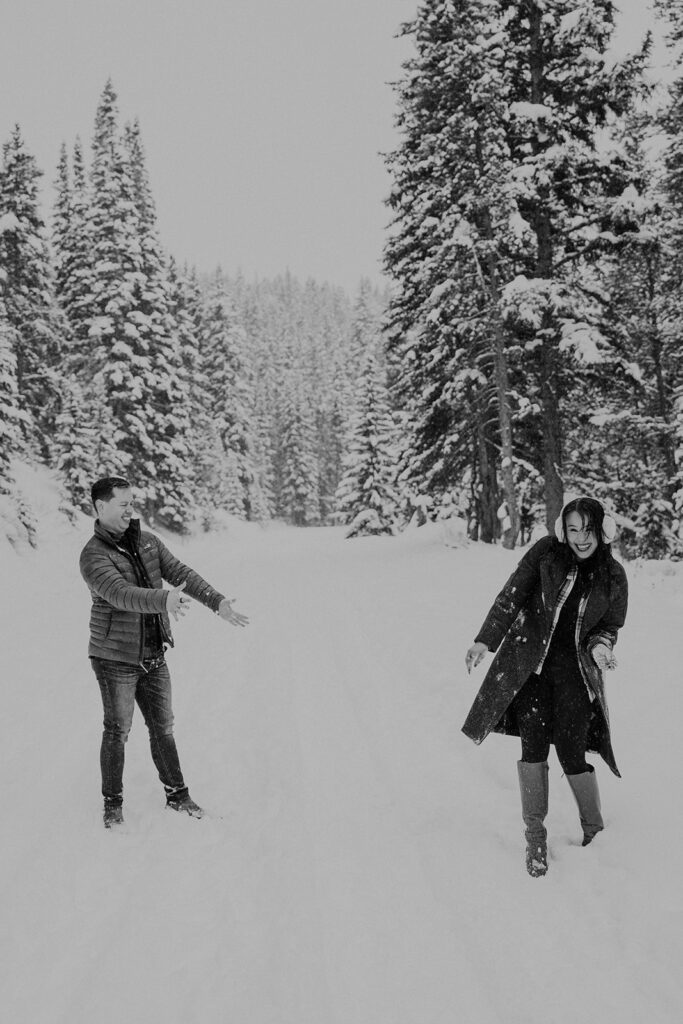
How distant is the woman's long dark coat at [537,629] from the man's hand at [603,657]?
0.06m

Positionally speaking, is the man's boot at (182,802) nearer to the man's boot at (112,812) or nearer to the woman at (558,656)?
the man's boot at (112,812)

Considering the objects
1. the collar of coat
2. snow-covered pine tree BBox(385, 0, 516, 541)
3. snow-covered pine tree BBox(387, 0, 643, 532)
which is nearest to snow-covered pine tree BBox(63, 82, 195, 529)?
snow-covered pine tree BBox(385, 0, 516, 541)

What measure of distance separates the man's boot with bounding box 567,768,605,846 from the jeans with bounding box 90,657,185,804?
2829 millimetres

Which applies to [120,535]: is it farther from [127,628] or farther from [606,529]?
[606,529]

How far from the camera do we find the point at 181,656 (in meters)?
9.09

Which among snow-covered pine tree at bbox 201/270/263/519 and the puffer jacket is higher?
snow-covered pine tree at bbox 201/270/263/519

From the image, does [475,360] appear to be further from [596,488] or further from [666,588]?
[666,588]

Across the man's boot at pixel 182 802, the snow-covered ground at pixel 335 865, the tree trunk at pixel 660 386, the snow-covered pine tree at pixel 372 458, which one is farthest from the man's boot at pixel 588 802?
the snow-covered pine tree at pixel 372 458

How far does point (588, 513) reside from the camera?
352 centimetres

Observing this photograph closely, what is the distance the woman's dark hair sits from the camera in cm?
351

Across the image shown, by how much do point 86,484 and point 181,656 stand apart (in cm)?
1563

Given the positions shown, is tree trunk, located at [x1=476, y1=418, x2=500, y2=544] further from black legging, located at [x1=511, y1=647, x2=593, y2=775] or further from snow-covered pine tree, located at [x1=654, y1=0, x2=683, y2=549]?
black legging, located at [x1=511, y1=647, x2=593, y2=775]

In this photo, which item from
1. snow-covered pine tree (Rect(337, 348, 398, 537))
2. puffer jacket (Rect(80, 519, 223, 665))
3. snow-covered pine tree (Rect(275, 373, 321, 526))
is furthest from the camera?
snow-covered pine tree (Rect(275, 373, 321, 526))

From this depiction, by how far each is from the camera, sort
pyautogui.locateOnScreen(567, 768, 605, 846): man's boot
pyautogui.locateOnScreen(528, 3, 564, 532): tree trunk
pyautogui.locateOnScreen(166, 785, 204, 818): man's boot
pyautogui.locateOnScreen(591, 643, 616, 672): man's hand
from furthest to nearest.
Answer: pyautogui.locateOnScreen(528, 3, 564, 532): tree trunk → pyautogui.locateOnScreen(166, 785, 204, 818): man's boot → pyautogui.locateOnScreen(567, 768, 605, 846): man's boot → pyautogui.locateOnScreen(591, 643, 616, 672): man's hand
